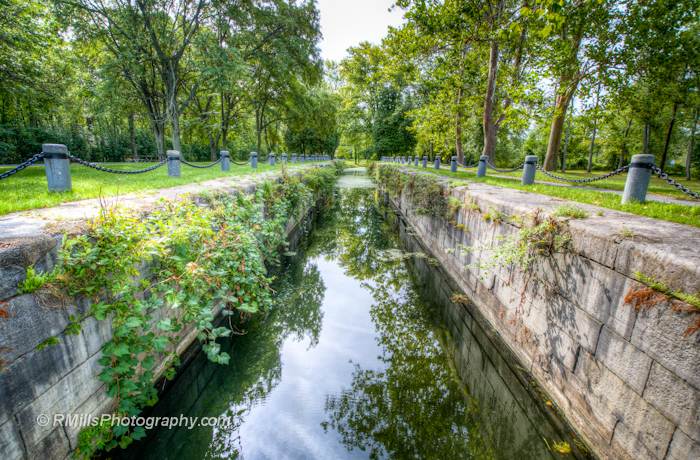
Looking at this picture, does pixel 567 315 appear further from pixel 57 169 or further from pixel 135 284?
pixel 57 169

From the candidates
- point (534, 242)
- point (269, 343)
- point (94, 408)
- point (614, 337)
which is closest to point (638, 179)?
point (534, 242)

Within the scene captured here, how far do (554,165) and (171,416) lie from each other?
54.0 feet

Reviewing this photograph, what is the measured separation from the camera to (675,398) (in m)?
1.90

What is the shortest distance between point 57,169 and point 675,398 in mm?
7125

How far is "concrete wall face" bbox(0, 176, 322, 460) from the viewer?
1.71 metres

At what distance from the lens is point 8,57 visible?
24.9ft

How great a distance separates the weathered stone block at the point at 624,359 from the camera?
2125mm

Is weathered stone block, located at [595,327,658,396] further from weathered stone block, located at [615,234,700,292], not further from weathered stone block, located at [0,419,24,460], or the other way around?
weathered stone block, located at [0,419,24,460]

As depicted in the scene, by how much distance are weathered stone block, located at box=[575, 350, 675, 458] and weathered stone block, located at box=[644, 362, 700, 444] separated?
0.07 meters

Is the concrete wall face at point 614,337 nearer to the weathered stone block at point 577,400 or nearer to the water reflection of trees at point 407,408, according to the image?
the weathered stone block at point 577,400

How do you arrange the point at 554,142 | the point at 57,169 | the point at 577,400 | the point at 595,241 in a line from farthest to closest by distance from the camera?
1. the point at 554,142
2. the point at 57,169
3. the point at 577,400
4. the point at 595,241

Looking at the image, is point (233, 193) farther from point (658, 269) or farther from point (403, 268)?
point (658, 269)

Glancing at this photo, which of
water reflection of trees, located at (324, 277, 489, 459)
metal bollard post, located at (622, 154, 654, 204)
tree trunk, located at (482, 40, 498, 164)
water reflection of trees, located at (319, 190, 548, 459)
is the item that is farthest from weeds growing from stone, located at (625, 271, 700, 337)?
tree trunk, located at (482, 40, 498, 164)

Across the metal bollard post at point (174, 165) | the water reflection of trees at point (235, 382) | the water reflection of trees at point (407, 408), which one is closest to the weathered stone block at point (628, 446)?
the water reflection of trees at point (407, 408)
